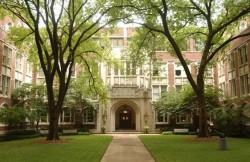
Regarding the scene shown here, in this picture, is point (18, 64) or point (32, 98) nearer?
point (32, 98)

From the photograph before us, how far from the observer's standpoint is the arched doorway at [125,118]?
131 ft

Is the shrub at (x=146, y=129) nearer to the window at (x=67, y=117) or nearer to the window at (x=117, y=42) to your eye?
the window at (x=67, y=117)

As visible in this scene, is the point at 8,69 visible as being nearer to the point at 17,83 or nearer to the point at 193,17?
the point at 17,83

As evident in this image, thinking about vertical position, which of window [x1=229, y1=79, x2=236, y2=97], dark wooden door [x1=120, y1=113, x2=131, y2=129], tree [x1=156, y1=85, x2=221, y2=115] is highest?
window [x1=229, y1=79, x2=236, y2=97]

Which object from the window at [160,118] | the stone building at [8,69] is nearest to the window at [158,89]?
the window at [160,118]

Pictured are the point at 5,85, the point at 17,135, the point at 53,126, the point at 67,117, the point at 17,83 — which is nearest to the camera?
the point at 53,126

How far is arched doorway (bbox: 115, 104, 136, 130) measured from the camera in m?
39.8

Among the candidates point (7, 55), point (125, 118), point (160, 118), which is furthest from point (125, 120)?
point (7, 55)

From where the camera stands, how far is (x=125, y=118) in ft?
132

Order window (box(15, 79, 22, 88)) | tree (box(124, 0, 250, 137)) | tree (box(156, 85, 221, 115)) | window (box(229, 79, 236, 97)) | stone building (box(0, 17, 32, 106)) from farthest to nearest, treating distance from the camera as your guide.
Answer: window (box(15, 79, 22, 88))
window (box(229, 79, 236, 97))
tree (box(156, 85, 221, 115))
stone building (box(0, 17, 32, 106))
tree (box(124, 0, 250, 137))

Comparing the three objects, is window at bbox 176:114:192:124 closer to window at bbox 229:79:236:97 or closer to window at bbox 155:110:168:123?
window at bbox 155:110:168:123

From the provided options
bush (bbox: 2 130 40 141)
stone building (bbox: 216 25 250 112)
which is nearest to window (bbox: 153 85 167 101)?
stone building (bbox: 216 25 250 112)

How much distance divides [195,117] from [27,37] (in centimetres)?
2137

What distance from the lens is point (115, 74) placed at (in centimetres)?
3750
